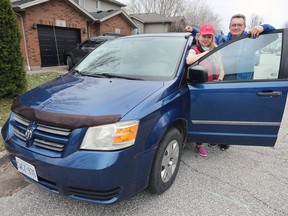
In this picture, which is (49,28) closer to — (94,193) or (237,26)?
(237,26)

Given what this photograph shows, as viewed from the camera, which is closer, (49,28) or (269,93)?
(269,93)

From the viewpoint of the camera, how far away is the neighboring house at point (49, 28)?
10.8 metres

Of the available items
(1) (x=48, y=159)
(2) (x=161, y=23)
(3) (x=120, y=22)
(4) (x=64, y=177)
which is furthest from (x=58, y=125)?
(2) (x=161, y=23)

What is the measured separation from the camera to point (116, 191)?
75.9 inches

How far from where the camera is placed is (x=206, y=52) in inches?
116

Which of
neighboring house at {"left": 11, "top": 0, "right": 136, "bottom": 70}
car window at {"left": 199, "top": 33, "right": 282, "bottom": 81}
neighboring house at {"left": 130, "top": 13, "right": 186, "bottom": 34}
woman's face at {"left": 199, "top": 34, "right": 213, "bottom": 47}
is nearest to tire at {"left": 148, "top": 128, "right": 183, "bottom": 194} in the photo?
car window at {"left": 199, "top": 33, "right": 282, "bottom": 81}

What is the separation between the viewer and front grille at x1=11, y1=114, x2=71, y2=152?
1.92m

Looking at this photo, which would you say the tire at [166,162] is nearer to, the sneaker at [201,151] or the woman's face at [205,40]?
the sneaker at [201,151]

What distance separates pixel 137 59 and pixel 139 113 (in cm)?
119

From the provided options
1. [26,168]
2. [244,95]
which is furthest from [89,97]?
[244,95]

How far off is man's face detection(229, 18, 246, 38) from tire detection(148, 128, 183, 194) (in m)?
1.86

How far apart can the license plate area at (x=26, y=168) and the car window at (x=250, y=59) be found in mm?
2143

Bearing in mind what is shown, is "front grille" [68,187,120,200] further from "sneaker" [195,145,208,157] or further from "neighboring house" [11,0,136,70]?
"neighboring house" [11,0,136,70]

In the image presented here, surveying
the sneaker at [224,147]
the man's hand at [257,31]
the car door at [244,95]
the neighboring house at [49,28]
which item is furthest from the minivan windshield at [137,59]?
the neighboring house at [49,28]
